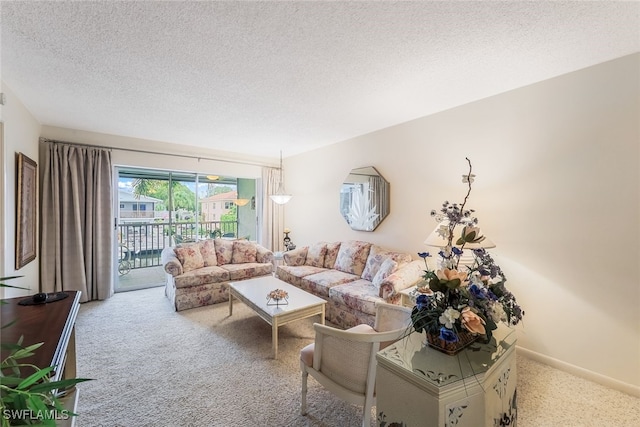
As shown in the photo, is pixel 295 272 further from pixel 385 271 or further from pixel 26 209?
pixel 26 209

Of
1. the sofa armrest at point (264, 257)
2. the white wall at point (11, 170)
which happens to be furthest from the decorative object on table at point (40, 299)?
the sofa armrest at point (264, 257)

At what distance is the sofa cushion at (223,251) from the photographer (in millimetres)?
4522

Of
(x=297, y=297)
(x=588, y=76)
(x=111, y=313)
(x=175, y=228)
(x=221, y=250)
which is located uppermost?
(x=588, y=76)

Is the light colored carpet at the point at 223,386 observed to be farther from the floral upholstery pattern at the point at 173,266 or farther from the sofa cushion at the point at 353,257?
the sofa cushion at the point at 353,257

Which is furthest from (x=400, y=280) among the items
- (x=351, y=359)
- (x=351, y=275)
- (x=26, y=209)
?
(x=26, y=209)

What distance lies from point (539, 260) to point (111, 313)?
4958mm

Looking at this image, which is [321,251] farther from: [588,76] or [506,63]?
[588,76]

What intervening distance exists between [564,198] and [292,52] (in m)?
2.62

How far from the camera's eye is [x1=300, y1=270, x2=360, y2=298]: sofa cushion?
11.2ft

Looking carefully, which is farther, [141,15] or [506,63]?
[506,63]

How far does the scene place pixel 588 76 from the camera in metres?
2.23

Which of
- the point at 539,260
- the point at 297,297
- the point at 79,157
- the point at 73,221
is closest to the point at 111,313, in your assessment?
the point at 73,221

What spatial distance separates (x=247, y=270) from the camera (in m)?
4.23

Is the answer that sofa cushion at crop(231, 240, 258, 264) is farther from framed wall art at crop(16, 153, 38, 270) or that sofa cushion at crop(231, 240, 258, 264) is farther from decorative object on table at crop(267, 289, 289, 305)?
framed wall art at crop(16, 153, 38, 270)
